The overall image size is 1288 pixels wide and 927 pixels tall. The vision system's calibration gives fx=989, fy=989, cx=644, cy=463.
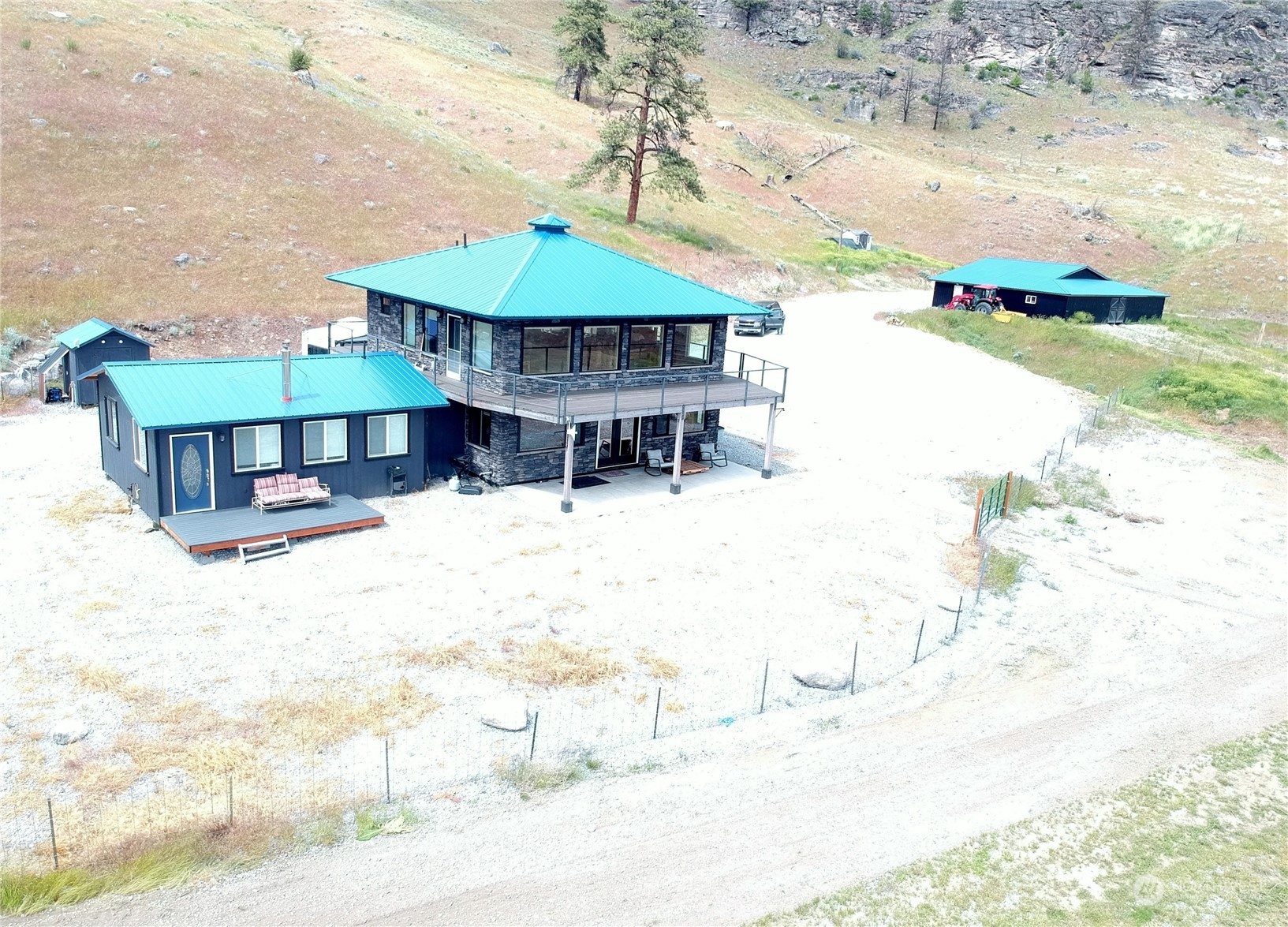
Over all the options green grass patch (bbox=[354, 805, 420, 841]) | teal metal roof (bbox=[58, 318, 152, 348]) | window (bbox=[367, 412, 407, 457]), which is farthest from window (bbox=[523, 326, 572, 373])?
teal metal roof (bbox=[58, 318, 152, 348])

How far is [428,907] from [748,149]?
308ft

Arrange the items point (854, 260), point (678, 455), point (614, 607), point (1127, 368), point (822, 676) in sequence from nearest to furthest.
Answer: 1. point (822, 676)
2. point (614, 607)
3. point (678, 455)
4. point (1127, 368)
5. point (854, 260)

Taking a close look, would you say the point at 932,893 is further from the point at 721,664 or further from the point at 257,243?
the point at 257,243

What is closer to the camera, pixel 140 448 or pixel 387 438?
pixel 140 448

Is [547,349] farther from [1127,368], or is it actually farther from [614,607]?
[1127,368]

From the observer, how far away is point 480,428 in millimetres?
26031

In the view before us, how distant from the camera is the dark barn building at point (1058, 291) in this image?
55.1 m

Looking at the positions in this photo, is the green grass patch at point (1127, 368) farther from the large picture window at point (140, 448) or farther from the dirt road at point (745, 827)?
the large picture window at point (140, 448)

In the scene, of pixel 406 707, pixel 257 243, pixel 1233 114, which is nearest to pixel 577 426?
pixel 406 707

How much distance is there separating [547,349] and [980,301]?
39.6m

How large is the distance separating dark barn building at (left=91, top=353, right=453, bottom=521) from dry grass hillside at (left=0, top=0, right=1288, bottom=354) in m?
16.2

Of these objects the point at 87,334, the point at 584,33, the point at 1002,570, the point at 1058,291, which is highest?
the point at 584,33

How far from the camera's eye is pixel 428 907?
10.6 metres

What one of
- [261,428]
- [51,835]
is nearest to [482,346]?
[261,428]
